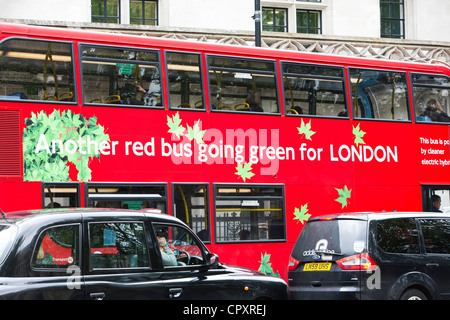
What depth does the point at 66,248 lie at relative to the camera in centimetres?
708

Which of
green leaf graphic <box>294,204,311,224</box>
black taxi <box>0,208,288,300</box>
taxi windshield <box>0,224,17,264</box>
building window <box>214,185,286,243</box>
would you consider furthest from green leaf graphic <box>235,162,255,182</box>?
taxi windshield <box>0,224,17,264</box>

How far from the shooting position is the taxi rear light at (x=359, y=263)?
9664 mm

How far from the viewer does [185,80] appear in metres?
12.6

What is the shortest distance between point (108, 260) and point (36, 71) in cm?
493

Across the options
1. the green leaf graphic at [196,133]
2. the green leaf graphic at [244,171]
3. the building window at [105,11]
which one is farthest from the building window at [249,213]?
the building window at [105,11]

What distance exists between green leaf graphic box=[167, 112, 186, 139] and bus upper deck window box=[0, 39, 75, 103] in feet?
5.50

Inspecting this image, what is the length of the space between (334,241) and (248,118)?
357 cm

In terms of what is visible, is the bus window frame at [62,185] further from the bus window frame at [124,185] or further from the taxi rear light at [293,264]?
the taxi rear light at [293,264]

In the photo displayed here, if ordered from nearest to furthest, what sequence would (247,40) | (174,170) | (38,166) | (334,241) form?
(334,241) < (38,166) < (174,170) < (247,40)

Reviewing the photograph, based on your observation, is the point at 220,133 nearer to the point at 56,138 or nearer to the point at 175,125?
the point at 175,125

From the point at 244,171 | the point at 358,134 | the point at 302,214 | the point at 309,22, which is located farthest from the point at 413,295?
the point at 309,22

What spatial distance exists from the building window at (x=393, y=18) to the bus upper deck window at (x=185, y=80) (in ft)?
53.3

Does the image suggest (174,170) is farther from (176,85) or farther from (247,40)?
(247,40)

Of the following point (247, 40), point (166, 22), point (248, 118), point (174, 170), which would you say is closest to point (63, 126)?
point (174, 170)
